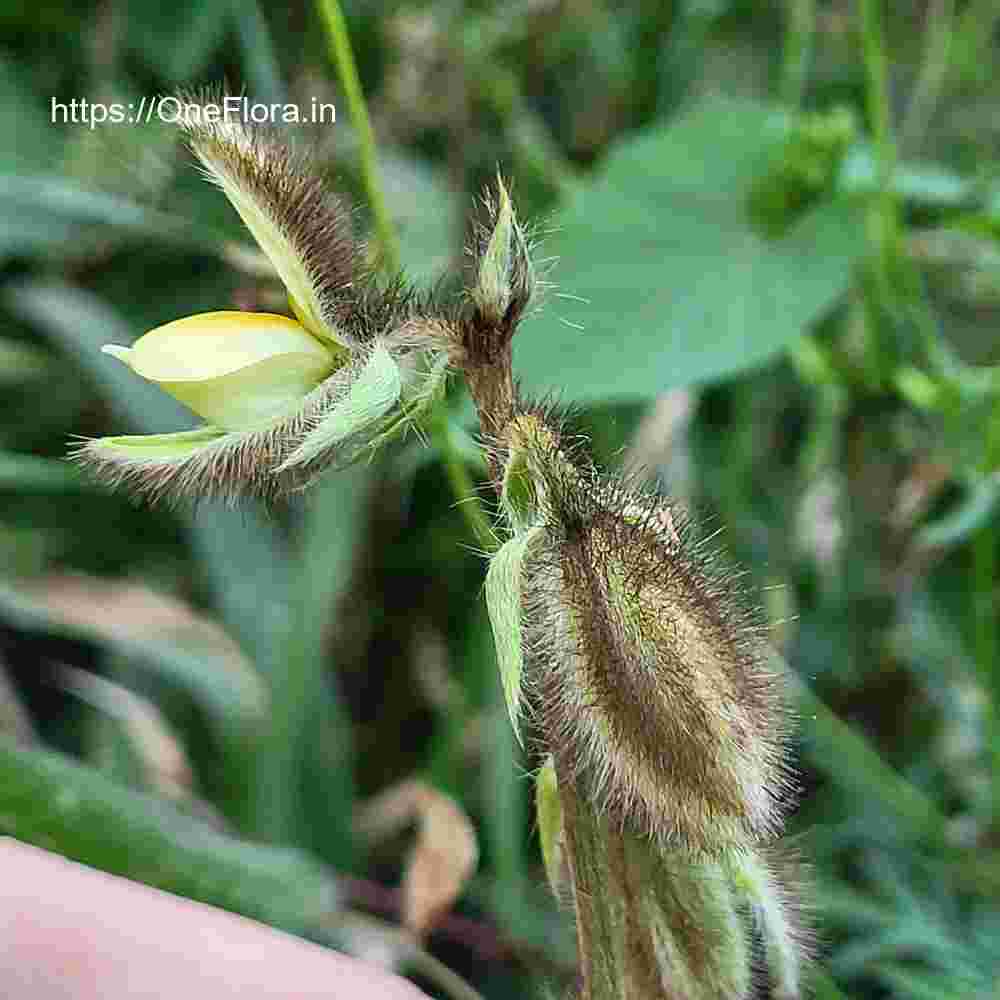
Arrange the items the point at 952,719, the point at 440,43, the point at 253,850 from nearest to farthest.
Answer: the point at 253,850 < the point at 952,719 < the point at 440,43

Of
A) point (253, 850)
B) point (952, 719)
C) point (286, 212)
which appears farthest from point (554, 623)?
point (952, 719)

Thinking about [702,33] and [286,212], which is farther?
[702,33]

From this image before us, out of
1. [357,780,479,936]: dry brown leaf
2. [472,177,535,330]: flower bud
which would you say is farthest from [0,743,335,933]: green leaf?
[472,177,535,330]: flower bud

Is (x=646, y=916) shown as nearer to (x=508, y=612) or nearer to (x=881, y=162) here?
(x=508, y=612)

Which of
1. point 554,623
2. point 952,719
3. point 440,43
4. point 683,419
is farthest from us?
point 440,43

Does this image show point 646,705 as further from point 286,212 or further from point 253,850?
point 253,850

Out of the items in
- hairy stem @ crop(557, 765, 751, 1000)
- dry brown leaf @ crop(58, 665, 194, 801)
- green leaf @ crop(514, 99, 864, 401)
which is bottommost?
hairy stem @ crop(557, 765, 751, 1000)

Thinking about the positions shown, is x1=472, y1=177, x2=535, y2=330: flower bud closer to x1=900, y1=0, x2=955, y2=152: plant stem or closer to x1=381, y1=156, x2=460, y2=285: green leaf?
x1=381, y1=156, x2=460, y2=285: green leaf
